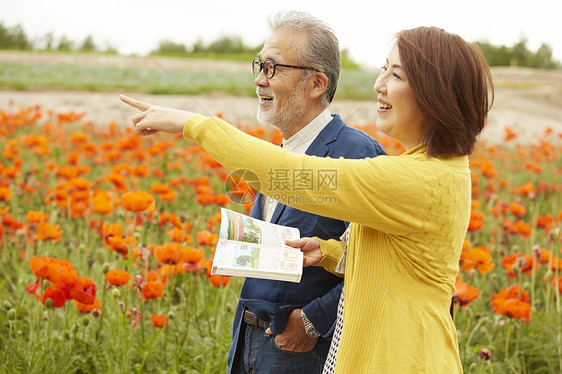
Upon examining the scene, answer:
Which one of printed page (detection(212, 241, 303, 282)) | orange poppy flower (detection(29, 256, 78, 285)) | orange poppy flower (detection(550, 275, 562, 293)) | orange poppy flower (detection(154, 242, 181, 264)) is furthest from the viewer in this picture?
orange poppy flower (detection(550, 275, 562, 293))

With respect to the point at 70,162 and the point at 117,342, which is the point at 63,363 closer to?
the point at 117,342

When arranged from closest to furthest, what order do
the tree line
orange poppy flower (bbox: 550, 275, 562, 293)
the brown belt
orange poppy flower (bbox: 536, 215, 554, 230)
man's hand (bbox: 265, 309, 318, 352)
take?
man's hand (bbox: 265, 309, 318, 352), the brown belt, orange poppy flower (bbox: 550, 275, 562, 293), orange poppy flower (bbox: 536, 215, 554, 230), the tree line

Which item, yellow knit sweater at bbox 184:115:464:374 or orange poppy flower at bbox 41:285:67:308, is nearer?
yellow knit sweater at bbox 184:115:464:374

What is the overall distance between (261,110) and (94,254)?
2019 millimetres

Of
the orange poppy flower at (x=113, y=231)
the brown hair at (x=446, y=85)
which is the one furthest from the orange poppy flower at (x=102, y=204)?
the brown hair at (x=446, y=85)

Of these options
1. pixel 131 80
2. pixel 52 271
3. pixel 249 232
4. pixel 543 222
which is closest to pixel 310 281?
pixel 249 232

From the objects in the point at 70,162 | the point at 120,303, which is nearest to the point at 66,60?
the point at 70,162

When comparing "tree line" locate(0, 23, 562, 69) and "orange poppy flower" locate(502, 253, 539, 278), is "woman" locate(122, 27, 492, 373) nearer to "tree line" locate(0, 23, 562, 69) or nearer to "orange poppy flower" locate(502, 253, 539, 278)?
"orange poppy flower" locate(502, 253, 539, 278)

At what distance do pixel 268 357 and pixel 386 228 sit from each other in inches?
29.4

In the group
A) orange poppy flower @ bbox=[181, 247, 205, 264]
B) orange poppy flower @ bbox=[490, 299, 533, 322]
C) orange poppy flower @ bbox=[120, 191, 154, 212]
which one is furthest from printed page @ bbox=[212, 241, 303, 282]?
orange poppy flower @ bbox=[490, 299, 533, 322]

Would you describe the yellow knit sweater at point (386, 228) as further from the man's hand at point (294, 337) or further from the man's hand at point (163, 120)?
the man's hand at point (294, 337)

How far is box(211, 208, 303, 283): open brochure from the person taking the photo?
1.21 metres

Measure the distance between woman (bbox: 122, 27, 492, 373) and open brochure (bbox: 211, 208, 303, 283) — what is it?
0.52ft

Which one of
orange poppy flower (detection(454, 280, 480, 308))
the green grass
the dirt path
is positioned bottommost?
the dirt path
